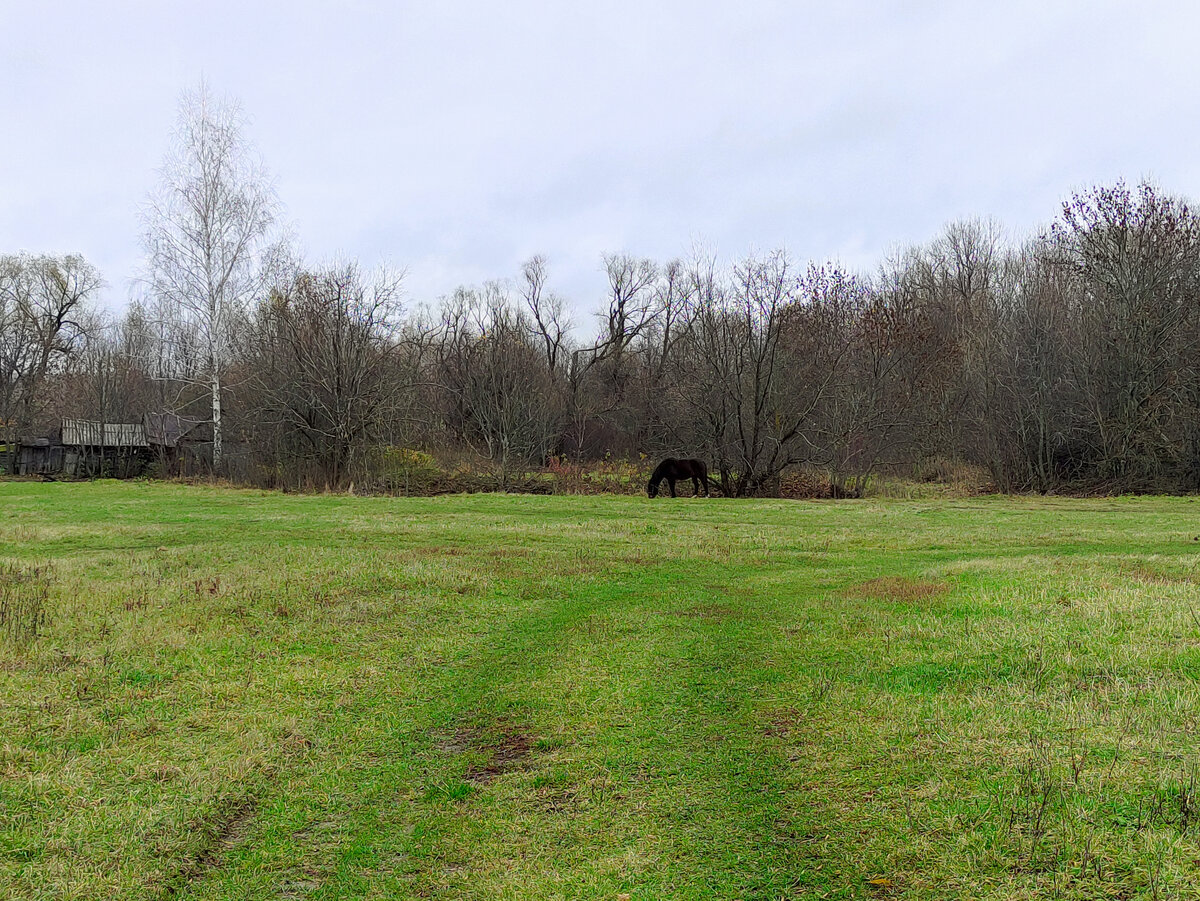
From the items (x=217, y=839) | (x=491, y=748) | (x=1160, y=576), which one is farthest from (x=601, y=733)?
(x=1160, y=576)

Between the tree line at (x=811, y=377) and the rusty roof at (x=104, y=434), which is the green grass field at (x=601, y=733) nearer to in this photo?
the tree line at (x=811, y=377)

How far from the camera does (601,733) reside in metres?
5.86

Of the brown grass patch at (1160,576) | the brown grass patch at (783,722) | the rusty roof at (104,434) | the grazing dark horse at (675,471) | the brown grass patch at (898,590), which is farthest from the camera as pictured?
the rusty roof at (104,434)

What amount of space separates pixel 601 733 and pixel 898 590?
6.17m

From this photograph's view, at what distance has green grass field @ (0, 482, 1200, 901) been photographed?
400cm

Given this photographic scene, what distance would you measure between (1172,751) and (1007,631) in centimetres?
329

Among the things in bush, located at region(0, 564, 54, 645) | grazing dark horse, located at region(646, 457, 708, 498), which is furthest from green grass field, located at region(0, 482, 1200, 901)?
grazing dark horse, located at region(646, 457, 708, 498)

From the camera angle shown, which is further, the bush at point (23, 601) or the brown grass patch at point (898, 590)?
the brown grass patch at point (898, 590)

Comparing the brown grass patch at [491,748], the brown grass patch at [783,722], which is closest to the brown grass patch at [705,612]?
the brown grass patch at [783,722]

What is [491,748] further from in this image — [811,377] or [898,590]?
[811,377]

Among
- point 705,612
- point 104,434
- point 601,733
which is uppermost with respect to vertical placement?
point 104,434

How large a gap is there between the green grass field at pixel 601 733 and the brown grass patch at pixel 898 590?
0.08m

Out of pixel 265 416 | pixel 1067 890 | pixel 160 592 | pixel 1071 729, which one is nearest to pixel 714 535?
pixel 160 592

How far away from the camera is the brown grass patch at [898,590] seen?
10242 millimetres
